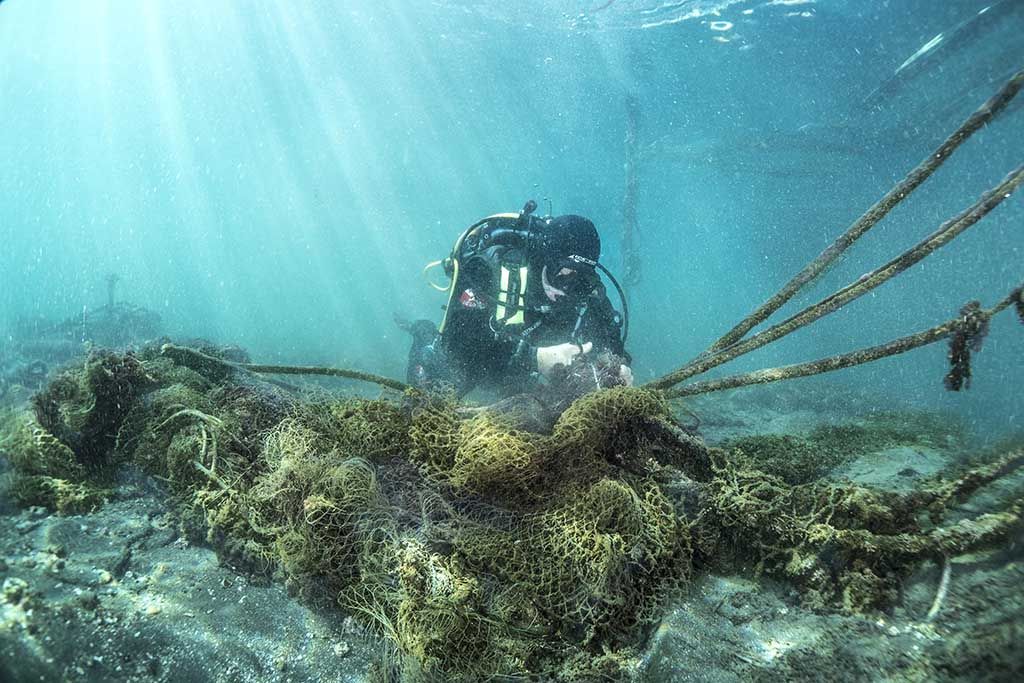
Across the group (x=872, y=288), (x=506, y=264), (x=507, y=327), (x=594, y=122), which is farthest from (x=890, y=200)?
(x=594, y=122)

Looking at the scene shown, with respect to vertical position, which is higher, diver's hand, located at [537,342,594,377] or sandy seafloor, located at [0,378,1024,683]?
diver's hand, located at [537,342,594,377]

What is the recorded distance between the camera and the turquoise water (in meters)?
17.7

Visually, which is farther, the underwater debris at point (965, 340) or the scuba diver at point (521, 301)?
the scuba diver at point (521, 301)

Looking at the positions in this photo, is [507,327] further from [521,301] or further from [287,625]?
[287,625]

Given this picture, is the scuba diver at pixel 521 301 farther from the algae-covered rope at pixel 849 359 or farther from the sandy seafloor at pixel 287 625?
the sandy seafloor at pixel 287 625

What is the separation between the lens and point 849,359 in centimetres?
237

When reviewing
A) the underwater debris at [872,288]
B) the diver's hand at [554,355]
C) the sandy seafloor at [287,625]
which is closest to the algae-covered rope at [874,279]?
the underwater debris at [872,288]

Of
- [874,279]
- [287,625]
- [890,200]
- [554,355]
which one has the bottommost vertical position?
[287,625]

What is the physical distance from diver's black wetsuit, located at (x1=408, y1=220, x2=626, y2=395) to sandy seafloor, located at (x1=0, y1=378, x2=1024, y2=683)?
116 inches

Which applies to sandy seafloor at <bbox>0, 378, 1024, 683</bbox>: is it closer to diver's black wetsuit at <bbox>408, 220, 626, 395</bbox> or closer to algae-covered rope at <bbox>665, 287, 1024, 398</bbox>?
algae-covered rope at <bbox>665, 287, 1024, 398</bbox>

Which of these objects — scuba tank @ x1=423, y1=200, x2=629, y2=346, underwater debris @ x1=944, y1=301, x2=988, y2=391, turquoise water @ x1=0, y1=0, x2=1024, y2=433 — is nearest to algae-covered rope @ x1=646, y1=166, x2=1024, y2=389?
underwater debris @ x1=944, y1=301, x2=988, y2=391

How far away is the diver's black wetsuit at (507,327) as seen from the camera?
513cm

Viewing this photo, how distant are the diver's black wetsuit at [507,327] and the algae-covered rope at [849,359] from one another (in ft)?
6.90

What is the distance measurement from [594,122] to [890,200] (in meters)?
35.1
